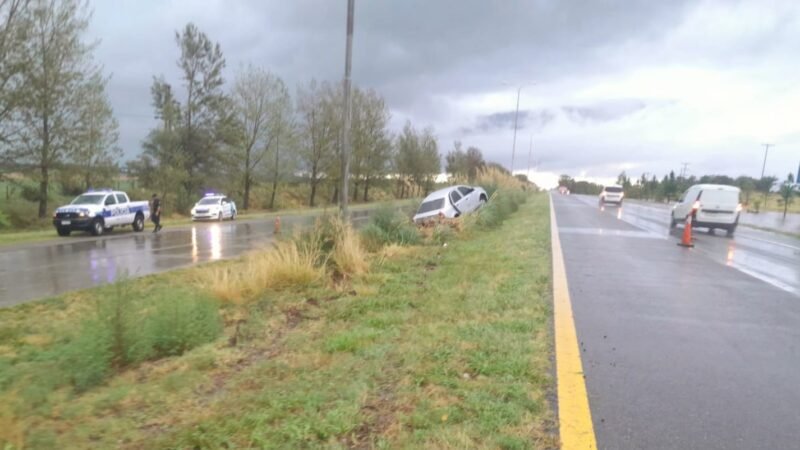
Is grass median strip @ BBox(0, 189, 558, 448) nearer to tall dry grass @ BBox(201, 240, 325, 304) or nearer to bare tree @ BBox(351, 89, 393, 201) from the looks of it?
tall dry grass @ BBox(201, 240, 325, 304)

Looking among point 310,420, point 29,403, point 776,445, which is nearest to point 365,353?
point 310,420

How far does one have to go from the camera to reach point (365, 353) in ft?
14.7

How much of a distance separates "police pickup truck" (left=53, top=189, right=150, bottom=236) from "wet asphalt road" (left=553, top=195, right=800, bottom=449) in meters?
20.4

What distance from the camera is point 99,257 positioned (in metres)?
14.8

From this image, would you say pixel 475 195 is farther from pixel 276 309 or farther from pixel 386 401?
pixel 386 401

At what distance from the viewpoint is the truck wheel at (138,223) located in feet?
82.4

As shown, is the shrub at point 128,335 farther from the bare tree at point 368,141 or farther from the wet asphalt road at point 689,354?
the bare tree at point 368,141

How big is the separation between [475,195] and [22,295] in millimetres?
16679

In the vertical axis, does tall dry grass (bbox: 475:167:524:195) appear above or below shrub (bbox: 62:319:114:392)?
above

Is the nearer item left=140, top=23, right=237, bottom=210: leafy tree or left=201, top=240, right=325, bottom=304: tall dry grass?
left=201, top=240, right=325, bottom=304: tall dry grass

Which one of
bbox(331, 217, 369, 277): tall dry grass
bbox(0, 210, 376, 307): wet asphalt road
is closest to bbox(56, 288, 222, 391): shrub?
bbox(0, 210, 376, 307): wet asphalt road

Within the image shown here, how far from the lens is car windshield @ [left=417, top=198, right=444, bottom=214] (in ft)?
62.6

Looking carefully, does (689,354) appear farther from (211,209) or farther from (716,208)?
(211,209)

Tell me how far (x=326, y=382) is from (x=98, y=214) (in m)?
22.5
